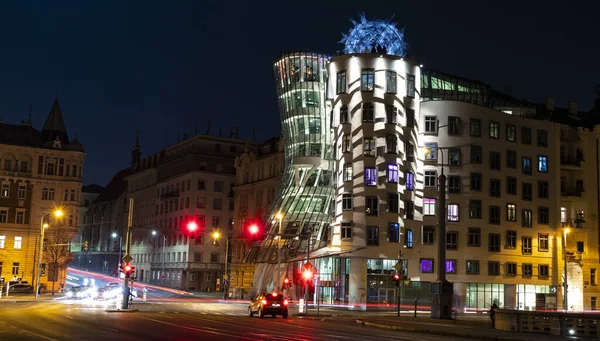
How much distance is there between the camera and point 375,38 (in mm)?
76938

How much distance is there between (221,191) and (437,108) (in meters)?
49.8

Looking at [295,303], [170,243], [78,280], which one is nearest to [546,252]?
[295,303]

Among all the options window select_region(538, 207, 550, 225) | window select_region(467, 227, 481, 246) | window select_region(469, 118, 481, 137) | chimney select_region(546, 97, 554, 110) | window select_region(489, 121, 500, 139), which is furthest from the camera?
chimney select_region(546, 97, 554, 110)

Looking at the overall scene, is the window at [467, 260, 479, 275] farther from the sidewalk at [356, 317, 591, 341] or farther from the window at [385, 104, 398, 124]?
the sidewalk at [356, 317, 591, 341]

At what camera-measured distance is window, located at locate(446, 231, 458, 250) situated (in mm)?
76662

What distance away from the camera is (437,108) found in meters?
78.4

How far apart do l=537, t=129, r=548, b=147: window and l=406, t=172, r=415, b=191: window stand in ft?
57.5

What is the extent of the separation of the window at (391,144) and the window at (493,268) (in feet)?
54.3

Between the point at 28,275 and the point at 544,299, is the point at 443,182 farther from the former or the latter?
the point at 28,275

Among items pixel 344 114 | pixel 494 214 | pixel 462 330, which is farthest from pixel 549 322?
pixel 494 214

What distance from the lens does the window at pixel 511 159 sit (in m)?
81.0

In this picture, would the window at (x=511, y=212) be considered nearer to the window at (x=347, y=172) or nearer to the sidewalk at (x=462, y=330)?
the window at (x=347, y=172)

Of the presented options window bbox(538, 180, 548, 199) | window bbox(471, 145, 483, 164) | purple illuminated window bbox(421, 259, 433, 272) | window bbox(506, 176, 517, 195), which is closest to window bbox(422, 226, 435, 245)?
purple illuminated window bbox(421, 259, 433, 272)

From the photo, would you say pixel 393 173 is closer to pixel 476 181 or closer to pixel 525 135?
pixel 476 181
